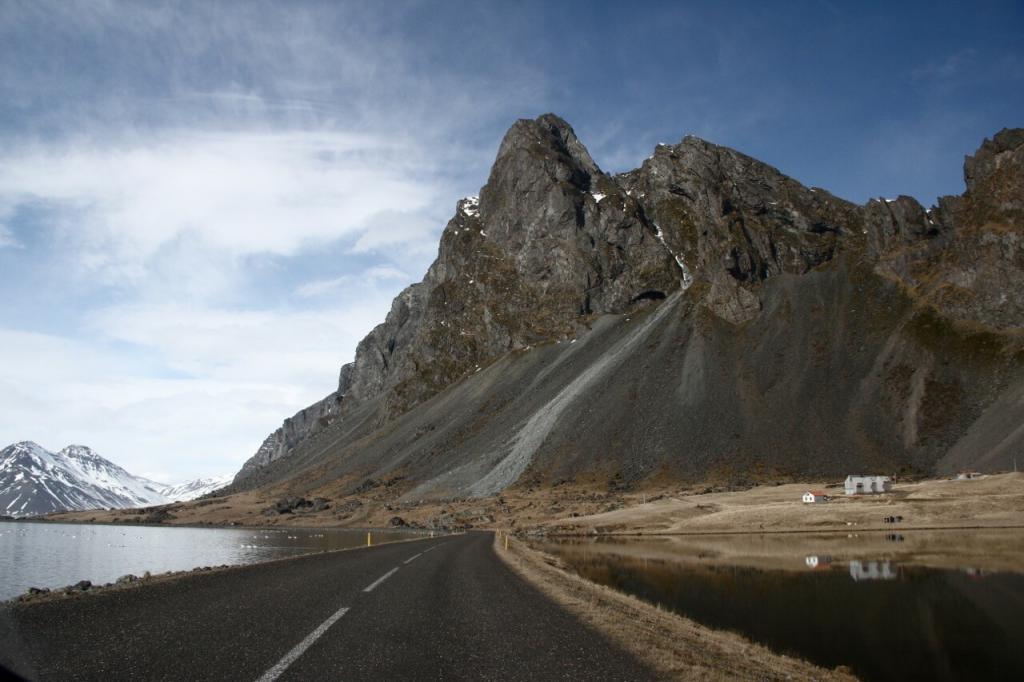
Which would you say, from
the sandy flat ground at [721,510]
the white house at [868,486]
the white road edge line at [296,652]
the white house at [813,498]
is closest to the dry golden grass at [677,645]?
the white road edge line at [296,652]

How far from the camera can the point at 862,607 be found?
23.2 metres

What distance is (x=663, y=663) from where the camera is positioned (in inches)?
438

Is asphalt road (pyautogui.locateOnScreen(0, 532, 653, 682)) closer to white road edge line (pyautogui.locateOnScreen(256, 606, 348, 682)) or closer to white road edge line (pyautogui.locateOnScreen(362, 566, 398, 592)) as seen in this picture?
white road edge line (pyautogui.locateOnScreen(256, 606, 348, 682))

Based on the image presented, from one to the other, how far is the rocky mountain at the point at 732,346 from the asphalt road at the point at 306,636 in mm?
87821

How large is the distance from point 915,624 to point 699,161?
176006 millimetres

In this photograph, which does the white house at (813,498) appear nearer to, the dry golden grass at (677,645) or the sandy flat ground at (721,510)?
the sandy flat ground at (721,510)

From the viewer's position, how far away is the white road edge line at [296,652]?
A: 367 inches

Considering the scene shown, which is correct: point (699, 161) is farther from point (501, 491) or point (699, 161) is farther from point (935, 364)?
point (501, 491)

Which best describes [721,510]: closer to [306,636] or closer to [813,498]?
[813,498]

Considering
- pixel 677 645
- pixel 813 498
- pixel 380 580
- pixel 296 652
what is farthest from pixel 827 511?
pixel 296 652

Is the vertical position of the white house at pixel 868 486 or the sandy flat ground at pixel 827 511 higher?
the white house at pixel 868 486

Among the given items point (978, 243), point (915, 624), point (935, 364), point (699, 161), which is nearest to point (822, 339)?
point (935, 364)

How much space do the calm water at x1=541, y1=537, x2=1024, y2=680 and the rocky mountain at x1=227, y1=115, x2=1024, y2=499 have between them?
6430 centimetres

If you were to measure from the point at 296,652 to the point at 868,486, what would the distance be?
80253 mm
